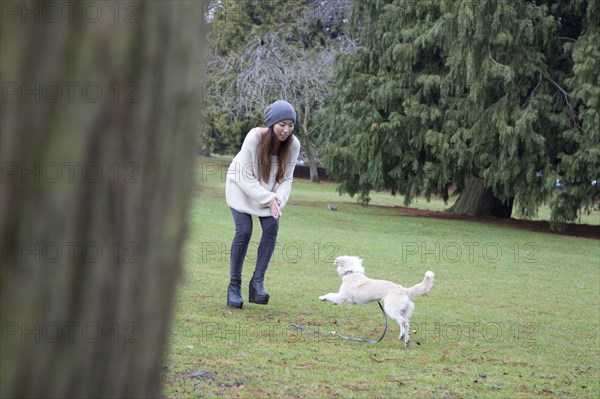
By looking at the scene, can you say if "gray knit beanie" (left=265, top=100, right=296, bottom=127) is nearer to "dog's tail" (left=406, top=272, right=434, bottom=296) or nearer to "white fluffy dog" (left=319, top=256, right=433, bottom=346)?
"white fluffy dog" (left=319, top=256, right=433, bottom=346)

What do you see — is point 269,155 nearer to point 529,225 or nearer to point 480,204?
point 529,225

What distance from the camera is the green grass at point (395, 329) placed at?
6.55m

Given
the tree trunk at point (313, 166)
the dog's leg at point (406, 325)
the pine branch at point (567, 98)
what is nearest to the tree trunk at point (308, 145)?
the tree trunk at point (313, 166)

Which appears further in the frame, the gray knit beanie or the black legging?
the black legging

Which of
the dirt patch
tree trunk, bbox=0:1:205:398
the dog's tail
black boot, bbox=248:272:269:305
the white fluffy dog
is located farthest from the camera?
the dirt patch

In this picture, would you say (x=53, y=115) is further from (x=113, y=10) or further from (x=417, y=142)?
(x=417, y=142)

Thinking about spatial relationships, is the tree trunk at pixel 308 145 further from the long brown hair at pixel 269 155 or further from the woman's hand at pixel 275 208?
the woman's hand at pixel 275 208

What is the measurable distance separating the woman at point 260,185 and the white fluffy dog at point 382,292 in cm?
98

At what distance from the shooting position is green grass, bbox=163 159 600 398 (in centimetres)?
655

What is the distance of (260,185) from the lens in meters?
9.44

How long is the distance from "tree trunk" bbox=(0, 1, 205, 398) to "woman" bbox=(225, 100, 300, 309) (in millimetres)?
7458

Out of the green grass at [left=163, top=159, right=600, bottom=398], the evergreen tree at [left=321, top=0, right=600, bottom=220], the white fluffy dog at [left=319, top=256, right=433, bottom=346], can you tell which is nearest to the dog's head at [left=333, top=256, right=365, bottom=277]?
the white fluffy dog at [left=319, top=256, right=433, bottom=346]

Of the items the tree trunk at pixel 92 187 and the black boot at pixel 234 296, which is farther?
the black boot at pixel 234 296

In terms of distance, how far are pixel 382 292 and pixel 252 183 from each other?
6.08 ft
